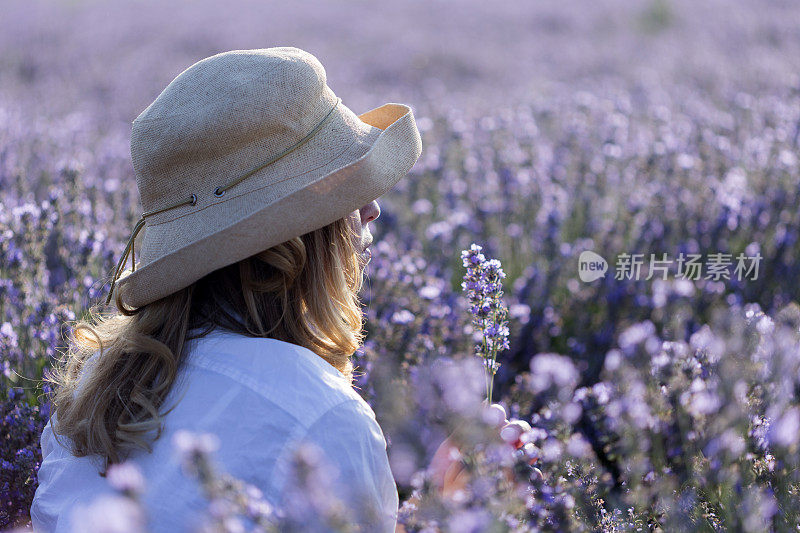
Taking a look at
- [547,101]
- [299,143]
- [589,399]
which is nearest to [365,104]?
[547,101]

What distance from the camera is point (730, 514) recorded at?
1.43m

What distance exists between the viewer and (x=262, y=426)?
129 cm

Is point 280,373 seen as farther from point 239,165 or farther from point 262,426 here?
point 239,165

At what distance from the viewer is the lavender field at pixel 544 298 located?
139 centimetres

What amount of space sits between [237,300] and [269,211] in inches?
8.9

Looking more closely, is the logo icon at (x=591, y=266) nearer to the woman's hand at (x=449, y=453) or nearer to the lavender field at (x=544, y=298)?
the lavender field at (x=544, y=298)

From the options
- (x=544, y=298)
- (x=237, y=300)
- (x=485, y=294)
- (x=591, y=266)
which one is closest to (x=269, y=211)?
(x=237, y=300)

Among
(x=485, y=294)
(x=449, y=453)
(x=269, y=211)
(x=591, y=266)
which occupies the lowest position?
(x=591, y=266)

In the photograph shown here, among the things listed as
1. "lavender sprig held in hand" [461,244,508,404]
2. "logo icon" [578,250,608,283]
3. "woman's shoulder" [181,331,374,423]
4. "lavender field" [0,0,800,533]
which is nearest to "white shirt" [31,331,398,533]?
"woman's shoulder" [181,331,374,423]

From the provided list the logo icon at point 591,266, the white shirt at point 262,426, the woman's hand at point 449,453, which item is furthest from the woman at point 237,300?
the logo icon at point 591,266

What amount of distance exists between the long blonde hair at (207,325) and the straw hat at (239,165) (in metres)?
0.07

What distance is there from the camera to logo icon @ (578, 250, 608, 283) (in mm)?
3365

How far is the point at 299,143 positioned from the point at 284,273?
0.84 ft

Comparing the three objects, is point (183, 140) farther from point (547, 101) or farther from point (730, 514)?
point (547, 101)
